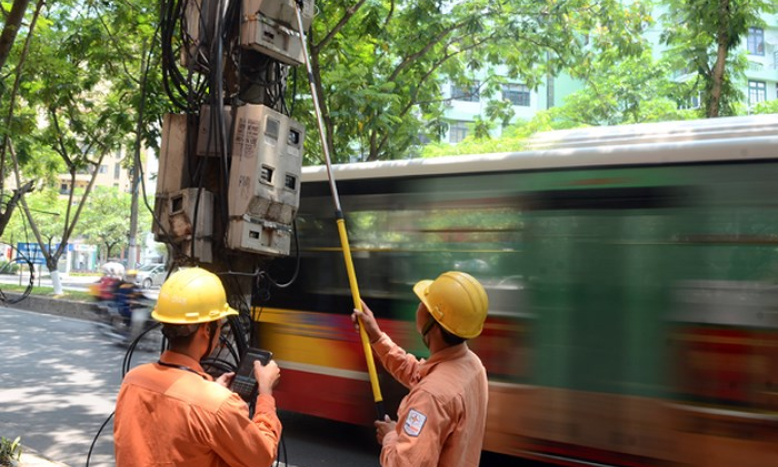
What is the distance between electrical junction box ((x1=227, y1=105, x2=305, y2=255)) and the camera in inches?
115

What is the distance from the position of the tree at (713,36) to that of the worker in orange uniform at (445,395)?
9214 millimetres

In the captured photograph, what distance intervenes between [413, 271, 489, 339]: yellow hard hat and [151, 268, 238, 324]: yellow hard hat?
702 millimetres

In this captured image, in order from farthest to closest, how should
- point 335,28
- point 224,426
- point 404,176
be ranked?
1. point 335,28
2. point 404,176
3. point 224,426

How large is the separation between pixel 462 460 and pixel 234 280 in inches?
58.8

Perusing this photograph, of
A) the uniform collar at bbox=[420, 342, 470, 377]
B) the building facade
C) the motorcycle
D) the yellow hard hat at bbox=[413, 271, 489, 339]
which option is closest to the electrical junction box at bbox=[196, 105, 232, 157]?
the yellow hard hat at bbox=[413, 271, 489, 339]

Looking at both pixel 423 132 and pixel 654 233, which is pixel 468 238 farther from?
pixel 423 132

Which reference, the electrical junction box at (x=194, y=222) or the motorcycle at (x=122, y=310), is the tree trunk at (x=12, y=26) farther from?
the motorcycle at (x=122, y=310)

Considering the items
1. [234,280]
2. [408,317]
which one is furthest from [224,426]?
[408,317]

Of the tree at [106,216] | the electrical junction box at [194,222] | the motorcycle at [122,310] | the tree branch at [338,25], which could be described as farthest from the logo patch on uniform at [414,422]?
the tree at [106,216]

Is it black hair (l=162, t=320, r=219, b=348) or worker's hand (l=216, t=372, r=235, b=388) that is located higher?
black hair (l=162, t=320, r=219, b=348)

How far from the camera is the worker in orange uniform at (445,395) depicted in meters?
1.93

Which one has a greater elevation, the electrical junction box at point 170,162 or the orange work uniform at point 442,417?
the electrical junction box at point 170,162

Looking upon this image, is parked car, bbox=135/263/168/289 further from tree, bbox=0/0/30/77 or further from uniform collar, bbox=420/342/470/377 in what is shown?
uniform collar, bbox=420/342/470/377

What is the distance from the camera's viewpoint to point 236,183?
294 centimetres
